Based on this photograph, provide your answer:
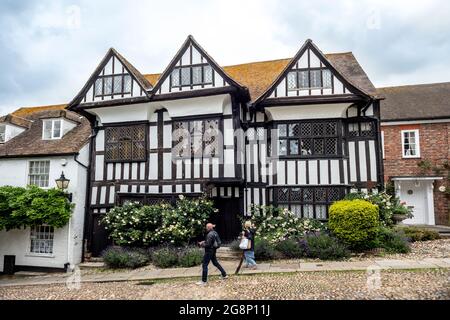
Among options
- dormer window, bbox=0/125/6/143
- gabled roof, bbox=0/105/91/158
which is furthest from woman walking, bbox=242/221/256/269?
dormer window, bbox=0/125/6/143

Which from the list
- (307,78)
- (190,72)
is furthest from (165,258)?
(307,78)

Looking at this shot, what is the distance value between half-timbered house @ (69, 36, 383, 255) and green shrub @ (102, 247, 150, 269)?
2.16 m

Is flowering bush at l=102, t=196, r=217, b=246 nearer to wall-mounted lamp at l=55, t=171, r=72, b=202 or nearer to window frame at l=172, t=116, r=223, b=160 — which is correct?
window frame at l=172, t=116, r=223, b=160

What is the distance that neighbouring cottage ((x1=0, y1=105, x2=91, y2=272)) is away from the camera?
13.3 m

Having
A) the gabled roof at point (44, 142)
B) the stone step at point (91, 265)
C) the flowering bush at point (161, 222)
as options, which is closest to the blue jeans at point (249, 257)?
the flowering bush at point (161, 222)

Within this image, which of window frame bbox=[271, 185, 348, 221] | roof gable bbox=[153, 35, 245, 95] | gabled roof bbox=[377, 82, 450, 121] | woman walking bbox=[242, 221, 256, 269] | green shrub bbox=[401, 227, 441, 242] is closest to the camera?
woman walking bbox=[242, 221, 256, 269]

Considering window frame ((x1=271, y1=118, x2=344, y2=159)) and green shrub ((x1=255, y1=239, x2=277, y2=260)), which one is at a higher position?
window frame ((x1=271, y1=118, x2=344, y2=159))

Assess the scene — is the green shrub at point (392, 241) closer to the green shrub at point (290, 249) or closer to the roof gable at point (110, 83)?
the green shrub at point (290, 249)

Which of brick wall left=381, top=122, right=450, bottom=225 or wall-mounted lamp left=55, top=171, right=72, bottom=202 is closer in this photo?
wall-mounted lamp left=55, top=171, right=72, bottom=202

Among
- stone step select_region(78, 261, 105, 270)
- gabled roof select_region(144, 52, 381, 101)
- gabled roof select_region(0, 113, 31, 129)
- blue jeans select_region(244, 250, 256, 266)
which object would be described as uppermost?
gabled roof select_region(144, 52, 381, 101)

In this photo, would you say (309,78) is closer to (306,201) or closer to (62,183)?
(306,201)

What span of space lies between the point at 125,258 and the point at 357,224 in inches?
312

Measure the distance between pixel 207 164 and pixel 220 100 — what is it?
259 cm
